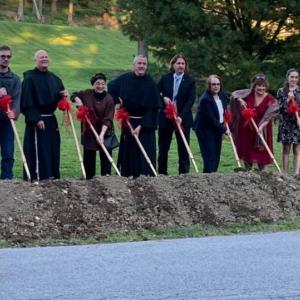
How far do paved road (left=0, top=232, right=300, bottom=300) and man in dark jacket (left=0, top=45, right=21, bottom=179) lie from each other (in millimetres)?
3471

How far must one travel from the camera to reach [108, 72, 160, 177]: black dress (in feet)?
39.7

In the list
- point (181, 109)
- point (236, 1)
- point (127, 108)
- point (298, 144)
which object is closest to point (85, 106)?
point (127, 108)

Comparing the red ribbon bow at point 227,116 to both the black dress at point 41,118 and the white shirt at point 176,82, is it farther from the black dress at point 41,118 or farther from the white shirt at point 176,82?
the black dress at point 41,118

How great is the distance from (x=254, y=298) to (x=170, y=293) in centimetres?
66

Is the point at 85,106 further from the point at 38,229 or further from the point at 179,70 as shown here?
the point at 38,229

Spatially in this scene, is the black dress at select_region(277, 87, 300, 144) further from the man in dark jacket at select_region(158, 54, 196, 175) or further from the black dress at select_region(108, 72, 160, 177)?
the black dress at select_region(108, 72, 160, 177)

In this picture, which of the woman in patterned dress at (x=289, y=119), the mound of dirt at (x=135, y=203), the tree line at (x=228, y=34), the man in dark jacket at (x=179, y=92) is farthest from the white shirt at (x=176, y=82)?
the tree line at (x=228, y=34)

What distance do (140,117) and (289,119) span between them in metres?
2.46

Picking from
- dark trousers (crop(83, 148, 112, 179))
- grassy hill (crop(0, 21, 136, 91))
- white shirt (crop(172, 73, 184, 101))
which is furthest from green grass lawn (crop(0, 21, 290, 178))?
dark trousers (crop(83, 148, 112, 179))

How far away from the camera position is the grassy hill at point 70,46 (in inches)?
1930

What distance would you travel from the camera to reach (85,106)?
11.8 meters

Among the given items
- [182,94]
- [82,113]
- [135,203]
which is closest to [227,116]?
[182,94]

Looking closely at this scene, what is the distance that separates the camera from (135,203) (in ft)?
33.2

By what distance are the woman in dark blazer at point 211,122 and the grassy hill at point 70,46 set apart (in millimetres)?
31104
